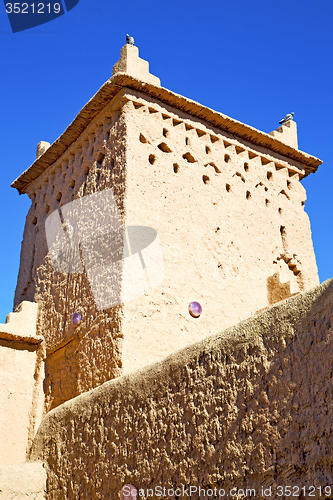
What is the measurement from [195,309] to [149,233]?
3.21 feet

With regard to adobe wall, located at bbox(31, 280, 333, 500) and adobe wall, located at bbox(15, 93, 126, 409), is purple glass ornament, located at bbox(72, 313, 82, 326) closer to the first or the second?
adobe wall, located at bbox(15, 93, 126, 409)

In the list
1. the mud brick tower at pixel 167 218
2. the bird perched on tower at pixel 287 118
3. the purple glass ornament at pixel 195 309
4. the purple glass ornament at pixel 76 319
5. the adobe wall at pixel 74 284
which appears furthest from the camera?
the bird perched on tower at pixel 287 118

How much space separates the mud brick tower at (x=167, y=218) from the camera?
584 centimetres

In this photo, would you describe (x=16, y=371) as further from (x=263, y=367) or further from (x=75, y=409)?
(x=263, y=367)

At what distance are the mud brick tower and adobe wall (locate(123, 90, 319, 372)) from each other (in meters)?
0.01

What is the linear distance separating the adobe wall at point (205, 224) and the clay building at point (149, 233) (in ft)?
0.05

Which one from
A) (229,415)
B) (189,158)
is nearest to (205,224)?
(189,158)

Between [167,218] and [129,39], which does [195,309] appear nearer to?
[167,218]

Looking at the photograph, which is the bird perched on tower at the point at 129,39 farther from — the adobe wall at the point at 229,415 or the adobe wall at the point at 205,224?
the adobe wall at the point at 229,415

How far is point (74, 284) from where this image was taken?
6.60 metres

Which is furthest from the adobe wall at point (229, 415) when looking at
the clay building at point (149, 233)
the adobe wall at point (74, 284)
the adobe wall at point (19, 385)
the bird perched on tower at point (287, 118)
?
the bird perched on tower at point (287, 118)

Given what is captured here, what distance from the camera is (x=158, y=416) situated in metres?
3.71

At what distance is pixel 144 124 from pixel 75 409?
11.3 feet

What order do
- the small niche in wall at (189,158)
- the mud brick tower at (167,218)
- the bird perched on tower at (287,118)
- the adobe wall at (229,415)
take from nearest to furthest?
the adobe wall at (229,415) → the mud brick tower at (167,218) → the small niche in wall at (189,158) → the bird perched on tower at (287,118)
